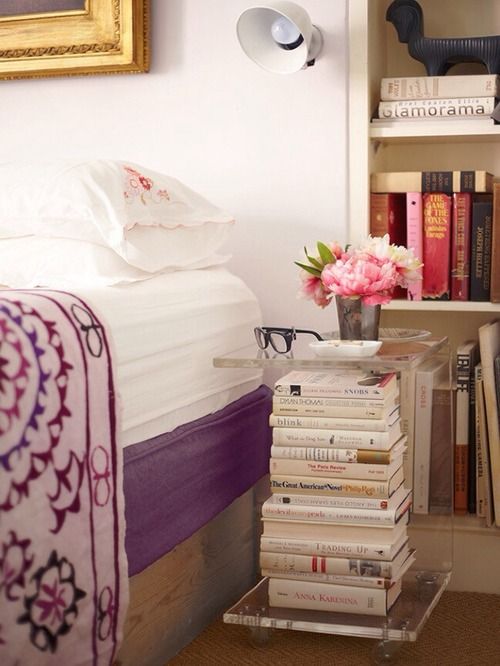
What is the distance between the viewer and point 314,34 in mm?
2174

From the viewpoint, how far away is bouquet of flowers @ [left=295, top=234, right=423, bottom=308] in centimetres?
180

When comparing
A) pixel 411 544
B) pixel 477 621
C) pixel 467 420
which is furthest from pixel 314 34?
pixel 477 621

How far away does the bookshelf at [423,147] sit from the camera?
208 cm

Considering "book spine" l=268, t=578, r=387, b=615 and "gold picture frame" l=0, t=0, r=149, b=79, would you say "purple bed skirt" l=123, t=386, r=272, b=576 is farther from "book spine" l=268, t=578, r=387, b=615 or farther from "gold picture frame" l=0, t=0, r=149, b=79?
"gold picture frame" l=0, t=0, r=149, b=79

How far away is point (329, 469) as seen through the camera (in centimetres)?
175

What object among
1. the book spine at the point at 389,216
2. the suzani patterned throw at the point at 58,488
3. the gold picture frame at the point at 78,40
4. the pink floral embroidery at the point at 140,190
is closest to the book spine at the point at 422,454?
the book spine at the point at 389,216

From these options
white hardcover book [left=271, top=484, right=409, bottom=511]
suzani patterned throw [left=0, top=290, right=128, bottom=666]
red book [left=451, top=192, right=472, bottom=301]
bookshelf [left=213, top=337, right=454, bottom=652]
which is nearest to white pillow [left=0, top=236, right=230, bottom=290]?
bookshelf [left=213, top=337, right=454, bottom=652]

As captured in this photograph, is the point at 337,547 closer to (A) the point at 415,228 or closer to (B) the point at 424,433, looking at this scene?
(B) the point at 424,433

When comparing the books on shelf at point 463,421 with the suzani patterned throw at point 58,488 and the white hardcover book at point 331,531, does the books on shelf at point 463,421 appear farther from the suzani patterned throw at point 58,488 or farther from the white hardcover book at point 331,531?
the suzani patterned throw at point 58,488

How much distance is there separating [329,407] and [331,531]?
0.22 metres

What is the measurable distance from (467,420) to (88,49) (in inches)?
48.6

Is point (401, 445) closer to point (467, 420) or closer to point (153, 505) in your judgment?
point (467, 420)

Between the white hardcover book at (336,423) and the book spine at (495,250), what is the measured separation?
423mm

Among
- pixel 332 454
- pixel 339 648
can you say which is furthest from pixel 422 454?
pixel 339 648
